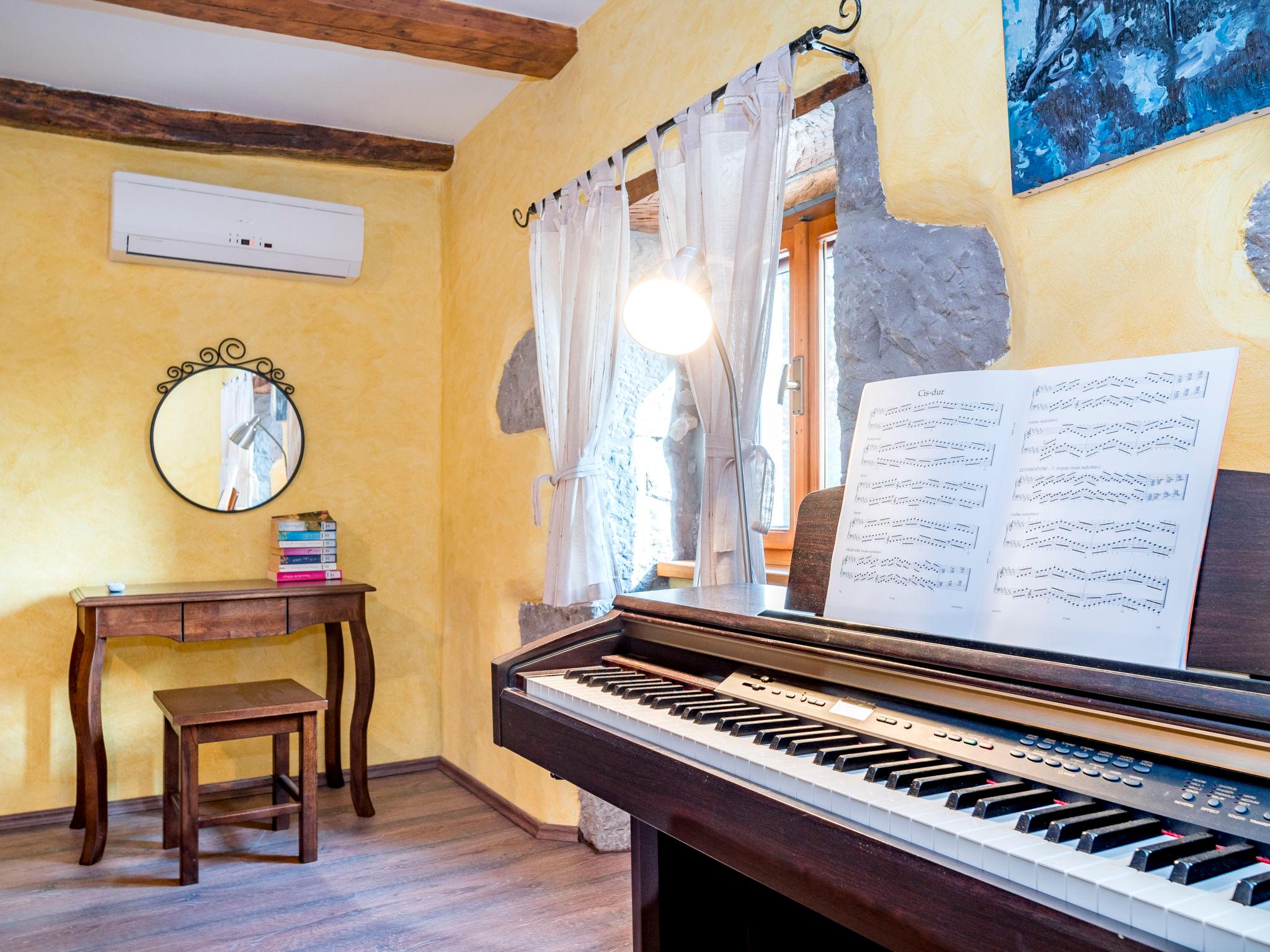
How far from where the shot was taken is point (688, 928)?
165cm

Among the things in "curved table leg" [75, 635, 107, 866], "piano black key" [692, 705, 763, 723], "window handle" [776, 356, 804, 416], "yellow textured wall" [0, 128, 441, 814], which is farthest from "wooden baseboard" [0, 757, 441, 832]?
"piano black key" [692, 705, 763, 723]

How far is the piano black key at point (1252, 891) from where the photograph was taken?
0.68m

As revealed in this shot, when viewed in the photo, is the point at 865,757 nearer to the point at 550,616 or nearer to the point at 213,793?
the point at 550,616

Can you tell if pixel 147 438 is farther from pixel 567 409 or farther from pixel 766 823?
pixel 766 823

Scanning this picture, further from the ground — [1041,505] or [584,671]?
[1041,505]

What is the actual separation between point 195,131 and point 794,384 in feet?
8.08

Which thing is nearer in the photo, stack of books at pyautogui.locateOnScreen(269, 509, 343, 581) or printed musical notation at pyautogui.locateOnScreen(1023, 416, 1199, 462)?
printed musical notation at pyautogui.locateOnScreen(1023, 416, 1199, 462)

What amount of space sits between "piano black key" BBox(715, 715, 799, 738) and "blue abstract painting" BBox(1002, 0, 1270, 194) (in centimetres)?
101

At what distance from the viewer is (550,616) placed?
3.11 metres

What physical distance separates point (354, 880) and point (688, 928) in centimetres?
155

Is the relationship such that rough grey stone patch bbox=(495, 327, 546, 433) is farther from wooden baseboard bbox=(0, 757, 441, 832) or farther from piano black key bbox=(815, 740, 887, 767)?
piano black key bbox=(815, 740, 887, 767)

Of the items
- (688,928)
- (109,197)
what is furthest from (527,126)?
(688,928)

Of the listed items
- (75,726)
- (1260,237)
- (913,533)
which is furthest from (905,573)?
(75,726)

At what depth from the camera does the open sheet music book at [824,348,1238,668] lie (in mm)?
988
